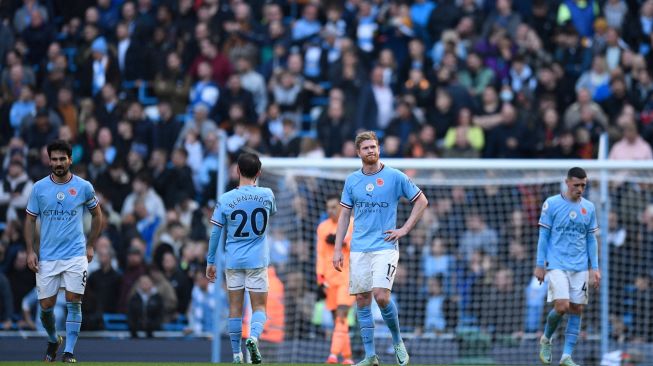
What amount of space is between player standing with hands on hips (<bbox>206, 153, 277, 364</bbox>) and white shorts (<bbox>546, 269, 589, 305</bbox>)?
130 inches

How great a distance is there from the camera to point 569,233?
13.4 metres

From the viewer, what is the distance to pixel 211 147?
2077 cm

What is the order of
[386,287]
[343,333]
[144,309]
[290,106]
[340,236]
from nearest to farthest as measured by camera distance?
[386,287] → [340,236] → [343,333] → [144,309] → [290,106]

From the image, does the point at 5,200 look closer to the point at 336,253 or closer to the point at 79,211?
the point at 79,211

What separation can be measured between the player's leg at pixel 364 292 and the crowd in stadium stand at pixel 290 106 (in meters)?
6.10

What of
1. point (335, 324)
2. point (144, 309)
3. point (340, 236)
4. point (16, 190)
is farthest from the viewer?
point (16, 190)

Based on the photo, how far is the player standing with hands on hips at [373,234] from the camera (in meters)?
11.9

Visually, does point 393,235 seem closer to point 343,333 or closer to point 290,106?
point 343,333

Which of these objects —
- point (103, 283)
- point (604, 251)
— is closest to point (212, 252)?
Result: point (103, 283)

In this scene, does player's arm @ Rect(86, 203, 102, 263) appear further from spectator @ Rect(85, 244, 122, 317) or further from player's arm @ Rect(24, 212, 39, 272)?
spectator @ Rect(85, 244, 122, 317)

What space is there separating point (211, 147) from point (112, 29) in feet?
16.1

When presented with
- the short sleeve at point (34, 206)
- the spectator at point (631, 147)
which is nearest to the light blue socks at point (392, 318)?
the short sleeve at point (34, 206)

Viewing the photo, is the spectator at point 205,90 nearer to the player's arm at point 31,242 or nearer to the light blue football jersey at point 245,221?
the player's arm at point 31,242

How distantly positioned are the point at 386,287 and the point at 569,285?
2706mm
